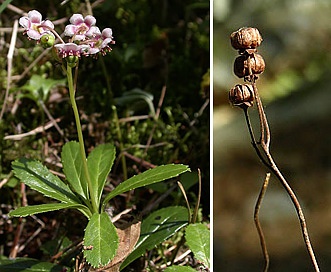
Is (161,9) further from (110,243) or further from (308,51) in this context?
(110,243)

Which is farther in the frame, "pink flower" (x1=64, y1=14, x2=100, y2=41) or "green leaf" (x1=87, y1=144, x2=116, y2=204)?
"green leaf" (x1=87, y1=144, x2=116, y2=204)

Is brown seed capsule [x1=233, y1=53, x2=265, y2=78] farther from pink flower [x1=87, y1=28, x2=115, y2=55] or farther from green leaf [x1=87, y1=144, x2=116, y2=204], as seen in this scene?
green leaf [x1=87, y1=144, x2=116, y2=204]

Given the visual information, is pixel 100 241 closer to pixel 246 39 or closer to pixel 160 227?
pixel 160 227

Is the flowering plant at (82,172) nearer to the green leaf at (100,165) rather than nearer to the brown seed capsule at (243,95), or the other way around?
the green leaf at (100,165)

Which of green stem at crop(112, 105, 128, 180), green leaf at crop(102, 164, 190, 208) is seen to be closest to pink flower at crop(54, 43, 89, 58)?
green leaf at crop(102, 164, 190, 208)

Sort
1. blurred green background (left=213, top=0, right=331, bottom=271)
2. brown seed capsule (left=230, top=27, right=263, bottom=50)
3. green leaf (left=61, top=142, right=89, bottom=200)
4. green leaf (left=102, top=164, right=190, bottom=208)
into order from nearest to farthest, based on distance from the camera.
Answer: brown seed capsule (left=230, top=27, right=263, bottom=50) < green leaf (left=102, top=164, right=190, bottom=208) < green leaf (left=61, top=142, right=89, bottom=200) < blurred green background (left=213, top=0, right=331, bottom=271)

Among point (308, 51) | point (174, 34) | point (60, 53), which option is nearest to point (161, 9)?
point (174, 34)
